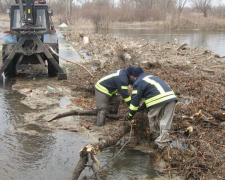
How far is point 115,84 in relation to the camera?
608cm

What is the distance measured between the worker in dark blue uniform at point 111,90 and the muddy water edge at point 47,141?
0.37 metres

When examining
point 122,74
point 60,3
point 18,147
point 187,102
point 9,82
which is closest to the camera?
point 18,147

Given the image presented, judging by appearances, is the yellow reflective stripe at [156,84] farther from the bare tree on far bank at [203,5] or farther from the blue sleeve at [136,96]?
the bare tree on far bank at [203,5]

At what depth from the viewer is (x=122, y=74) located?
576 centimetres

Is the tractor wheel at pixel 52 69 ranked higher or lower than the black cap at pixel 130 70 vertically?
lower

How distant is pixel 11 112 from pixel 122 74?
3154mm

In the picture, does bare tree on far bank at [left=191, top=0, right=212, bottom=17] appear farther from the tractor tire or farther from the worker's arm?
the worker's arm

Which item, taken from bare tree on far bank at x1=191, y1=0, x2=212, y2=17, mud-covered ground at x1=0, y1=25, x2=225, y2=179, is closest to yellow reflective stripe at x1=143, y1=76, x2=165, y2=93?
mud-covered ground at x1=0, y1=25, x2=225, y2=179

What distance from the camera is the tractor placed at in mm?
9336

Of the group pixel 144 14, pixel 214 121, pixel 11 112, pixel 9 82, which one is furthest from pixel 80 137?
pixel 144 14

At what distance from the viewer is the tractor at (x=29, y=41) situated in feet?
30.6

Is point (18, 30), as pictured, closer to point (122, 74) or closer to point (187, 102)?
point (122, 74)

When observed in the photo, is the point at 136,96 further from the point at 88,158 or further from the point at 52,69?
the point at 52,69

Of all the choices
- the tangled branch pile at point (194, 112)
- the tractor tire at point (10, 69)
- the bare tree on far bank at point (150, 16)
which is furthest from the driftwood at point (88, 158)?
the bare tree on far bank at point (150, 16)
